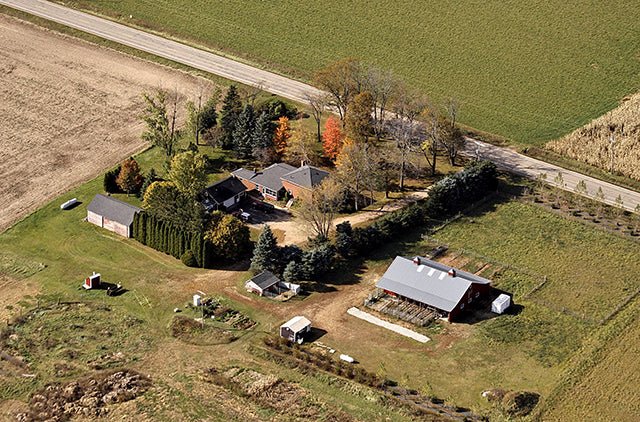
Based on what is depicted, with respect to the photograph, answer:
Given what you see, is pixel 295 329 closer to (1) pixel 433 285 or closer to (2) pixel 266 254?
(2) pixel 266 254

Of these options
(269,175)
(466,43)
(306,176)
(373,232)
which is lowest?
(269,175)

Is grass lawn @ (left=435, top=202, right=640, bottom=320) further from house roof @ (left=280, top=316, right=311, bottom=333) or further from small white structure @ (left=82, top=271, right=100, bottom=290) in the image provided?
small white structure @ (left=82, top=271, right=100, bottom=290)

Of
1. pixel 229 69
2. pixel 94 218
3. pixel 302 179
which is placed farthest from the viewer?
pixel 229 69

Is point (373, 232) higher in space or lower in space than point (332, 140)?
lower

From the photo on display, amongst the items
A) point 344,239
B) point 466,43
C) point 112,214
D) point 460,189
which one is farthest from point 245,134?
point 466,43

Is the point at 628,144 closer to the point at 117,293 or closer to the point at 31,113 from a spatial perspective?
the point at 117,293

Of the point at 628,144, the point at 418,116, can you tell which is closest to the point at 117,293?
the point at 418,116

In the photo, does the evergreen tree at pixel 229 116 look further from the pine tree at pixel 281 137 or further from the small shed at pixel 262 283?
the small shed at pixel 262 283
